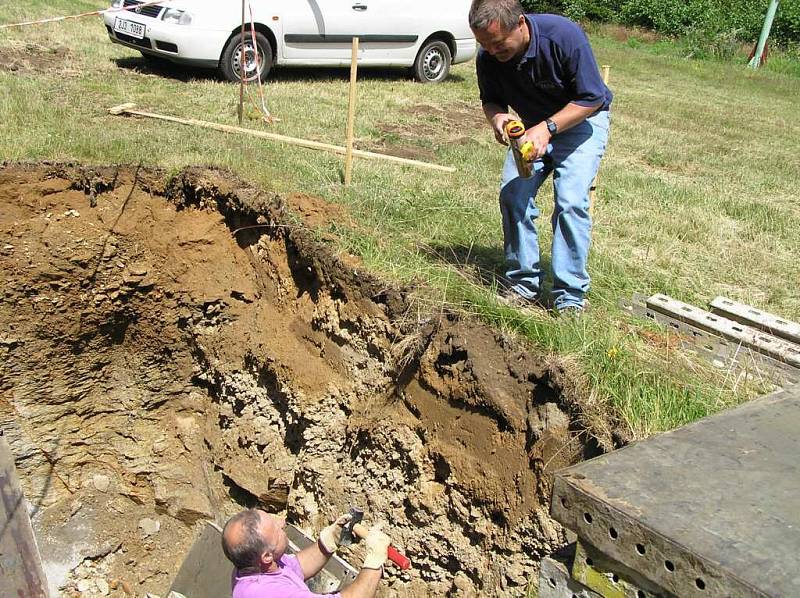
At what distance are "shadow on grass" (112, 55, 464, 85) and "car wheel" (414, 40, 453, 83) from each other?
170mm

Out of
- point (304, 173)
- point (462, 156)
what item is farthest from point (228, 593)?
point (462, 156)

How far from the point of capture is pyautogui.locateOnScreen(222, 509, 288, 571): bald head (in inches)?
145

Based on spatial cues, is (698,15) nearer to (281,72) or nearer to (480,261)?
(281,72)

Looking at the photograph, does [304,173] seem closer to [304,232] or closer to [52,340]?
[304,232]

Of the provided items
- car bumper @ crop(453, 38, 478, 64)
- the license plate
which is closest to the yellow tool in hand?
the license plate

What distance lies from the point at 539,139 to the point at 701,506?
2189 millimetres

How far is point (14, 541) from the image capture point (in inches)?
196

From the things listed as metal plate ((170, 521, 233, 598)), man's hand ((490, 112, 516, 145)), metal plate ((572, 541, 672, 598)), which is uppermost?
man's hand ((490, 112, 516, 145))

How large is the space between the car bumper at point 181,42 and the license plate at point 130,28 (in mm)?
43

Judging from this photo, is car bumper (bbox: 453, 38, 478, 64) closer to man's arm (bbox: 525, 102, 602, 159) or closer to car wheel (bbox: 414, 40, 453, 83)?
car wheel (bbox: 414, 40, 453, 83)

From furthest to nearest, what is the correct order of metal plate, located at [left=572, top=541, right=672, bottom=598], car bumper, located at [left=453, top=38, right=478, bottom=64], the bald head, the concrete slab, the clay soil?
1. car bumper, located at [left=453, top=38, right=478, bottom=64]
2. the clay soil
3. the bald head
4. the concrete slab
5. metal plate, located at [left=572, top=541, right=672, bottom=598]

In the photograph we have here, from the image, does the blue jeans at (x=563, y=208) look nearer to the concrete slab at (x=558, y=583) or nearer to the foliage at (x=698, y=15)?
the concrete slab at (x=558, y=583)

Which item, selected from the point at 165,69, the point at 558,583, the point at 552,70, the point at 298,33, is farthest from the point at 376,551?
the point at 165,69

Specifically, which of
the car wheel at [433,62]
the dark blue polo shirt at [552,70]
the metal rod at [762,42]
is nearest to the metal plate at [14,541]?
the dark blue polo shirt at [552,70]
